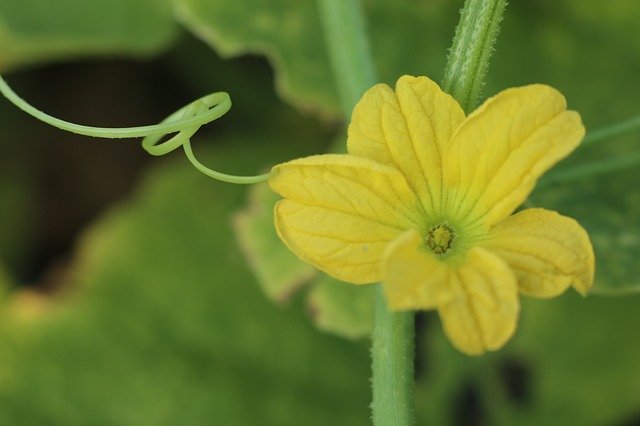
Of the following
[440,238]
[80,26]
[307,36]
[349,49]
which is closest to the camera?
[440,238]

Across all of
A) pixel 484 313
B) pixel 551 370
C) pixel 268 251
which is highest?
pixel 551 370

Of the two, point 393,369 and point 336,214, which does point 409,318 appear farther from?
point 336,214

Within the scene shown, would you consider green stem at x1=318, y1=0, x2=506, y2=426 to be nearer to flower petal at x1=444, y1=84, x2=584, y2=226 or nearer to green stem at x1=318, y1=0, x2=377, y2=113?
flower petal at x1=444, y1=84, x2=584, y2=226

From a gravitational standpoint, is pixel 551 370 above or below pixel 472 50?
above

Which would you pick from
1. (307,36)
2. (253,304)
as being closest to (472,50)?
(307,36)

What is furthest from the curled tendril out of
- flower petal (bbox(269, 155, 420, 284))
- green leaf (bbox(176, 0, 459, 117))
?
green leaf (bbox(176, 0, 459, 117))
